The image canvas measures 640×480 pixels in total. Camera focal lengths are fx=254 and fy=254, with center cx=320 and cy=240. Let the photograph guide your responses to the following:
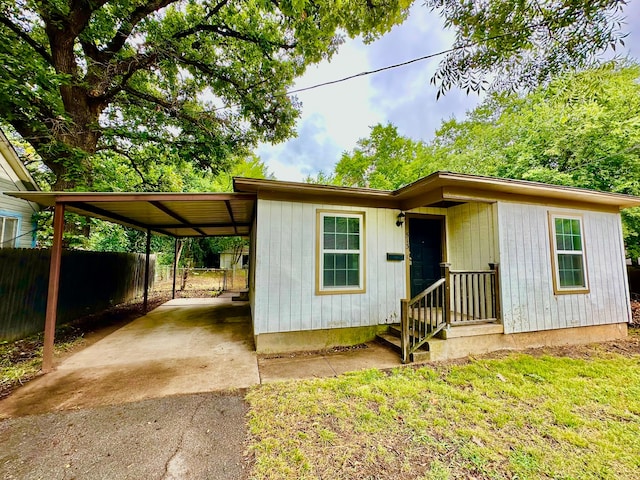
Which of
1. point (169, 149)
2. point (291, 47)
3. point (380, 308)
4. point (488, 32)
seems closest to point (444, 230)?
point (380, 308)

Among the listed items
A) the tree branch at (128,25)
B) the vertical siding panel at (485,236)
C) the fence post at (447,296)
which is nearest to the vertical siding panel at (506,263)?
the vertical siding panel at (485,236)

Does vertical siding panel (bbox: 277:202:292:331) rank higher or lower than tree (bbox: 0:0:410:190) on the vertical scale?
lower

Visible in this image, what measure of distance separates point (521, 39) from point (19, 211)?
10944 millimetres

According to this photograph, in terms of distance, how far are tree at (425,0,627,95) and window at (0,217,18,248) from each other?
9958 millimetres

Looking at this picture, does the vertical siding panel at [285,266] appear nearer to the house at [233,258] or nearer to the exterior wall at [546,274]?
the exterior wall at [546,274]

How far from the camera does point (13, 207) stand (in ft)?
21.6

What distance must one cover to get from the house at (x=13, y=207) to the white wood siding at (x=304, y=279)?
23.8ft

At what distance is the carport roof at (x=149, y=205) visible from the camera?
3664 mm

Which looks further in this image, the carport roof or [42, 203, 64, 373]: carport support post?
the carport roof

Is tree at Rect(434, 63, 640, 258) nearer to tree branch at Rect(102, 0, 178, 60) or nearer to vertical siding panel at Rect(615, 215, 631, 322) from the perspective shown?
vertical siding panel at Rect(615, 215, 631, 322)

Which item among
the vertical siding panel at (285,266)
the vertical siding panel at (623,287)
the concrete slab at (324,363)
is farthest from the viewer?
the vertical siding panel at (623,287)

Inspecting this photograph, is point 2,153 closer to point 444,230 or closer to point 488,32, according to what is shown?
point 488,32

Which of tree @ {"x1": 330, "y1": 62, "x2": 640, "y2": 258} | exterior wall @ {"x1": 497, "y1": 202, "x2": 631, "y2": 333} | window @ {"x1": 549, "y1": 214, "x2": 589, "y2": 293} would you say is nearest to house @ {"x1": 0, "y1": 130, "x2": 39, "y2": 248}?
exterior wall @ {"x1": 497, "y1": 202, "x2": 631, "y2": 333}

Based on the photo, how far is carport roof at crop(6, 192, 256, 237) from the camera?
144 inches
